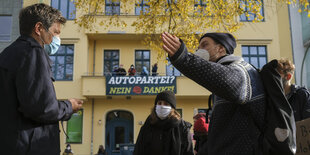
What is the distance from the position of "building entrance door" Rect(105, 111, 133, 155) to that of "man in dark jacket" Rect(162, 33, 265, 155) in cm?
2127

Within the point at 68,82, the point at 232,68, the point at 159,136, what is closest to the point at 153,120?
the point at 159,136

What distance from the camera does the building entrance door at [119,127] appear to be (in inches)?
925

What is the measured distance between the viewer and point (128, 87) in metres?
22.1

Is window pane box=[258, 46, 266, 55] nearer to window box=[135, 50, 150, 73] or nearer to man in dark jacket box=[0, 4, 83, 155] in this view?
window box=[135, 50, 150, 73]

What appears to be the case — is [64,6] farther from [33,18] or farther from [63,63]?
[33,18]

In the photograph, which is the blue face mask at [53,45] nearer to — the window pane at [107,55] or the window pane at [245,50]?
the window pane at [107,55]

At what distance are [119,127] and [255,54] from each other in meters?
10.8

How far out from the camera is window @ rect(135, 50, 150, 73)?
956 inches

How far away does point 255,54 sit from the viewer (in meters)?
24.1

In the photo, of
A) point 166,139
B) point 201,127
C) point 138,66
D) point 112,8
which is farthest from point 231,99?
point 138,66

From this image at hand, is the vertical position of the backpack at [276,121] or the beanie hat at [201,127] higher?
the backpack at [276,121]

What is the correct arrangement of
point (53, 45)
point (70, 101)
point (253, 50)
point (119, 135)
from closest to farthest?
1. point (70, 101)
2. point (53, 45)
3. point (119, 135)
4. point (253, 50)

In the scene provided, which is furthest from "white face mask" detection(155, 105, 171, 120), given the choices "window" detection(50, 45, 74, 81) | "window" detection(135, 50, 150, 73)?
"window" detection(135, 50, 150, 73)

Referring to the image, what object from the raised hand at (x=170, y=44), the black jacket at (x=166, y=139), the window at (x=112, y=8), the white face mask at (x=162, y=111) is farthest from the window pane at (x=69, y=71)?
the raised hand at (x=170, y=44)
